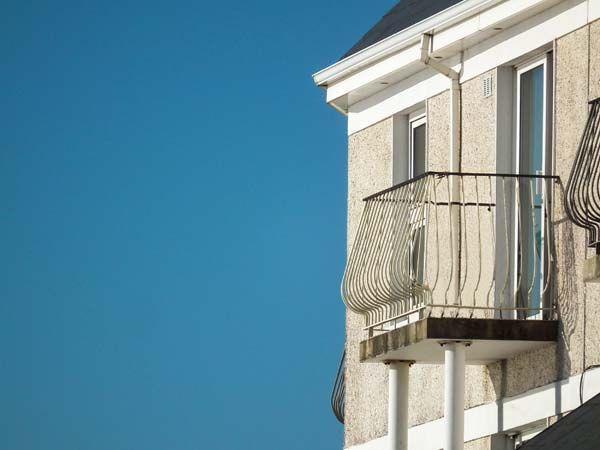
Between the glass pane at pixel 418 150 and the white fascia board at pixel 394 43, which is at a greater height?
the white fascia board at pixel 394 43

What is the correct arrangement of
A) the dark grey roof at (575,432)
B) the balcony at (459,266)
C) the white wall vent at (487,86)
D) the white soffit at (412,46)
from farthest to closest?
the white wall vent at (487,86) → the white soffit at (412,46) → the balcony at (459,266) → the dark grey roof at (575,432)

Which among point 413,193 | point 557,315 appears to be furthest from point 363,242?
point 557,315

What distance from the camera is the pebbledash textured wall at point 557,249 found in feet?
59.1

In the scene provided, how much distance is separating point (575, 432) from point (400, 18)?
7472 millimetres

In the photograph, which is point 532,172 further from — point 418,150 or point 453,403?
point 418,150

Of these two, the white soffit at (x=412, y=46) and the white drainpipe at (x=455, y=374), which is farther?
the white soffit at (x=412, y=46)

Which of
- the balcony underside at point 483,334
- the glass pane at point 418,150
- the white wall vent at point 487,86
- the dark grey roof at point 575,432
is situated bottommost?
the dark grey roof at point 575,432

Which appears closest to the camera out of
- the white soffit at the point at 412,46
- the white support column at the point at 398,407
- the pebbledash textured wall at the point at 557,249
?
the pebbledash textured wall at the point at 557,249

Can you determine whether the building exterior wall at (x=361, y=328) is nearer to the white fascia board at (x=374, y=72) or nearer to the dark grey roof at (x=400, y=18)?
the white fascia board at (x=374, y=72)

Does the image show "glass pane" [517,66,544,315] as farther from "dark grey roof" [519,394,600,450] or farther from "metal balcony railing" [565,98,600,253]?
"dark grey roof" [519,394,600,450]

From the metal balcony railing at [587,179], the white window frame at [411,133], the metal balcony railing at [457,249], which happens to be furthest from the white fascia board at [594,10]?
the white window frame at [411,133]

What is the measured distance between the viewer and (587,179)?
1722 cm

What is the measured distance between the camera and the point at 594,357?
57.9 feet

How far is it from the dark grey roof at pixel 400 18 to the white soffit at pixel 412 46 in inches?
14.0
